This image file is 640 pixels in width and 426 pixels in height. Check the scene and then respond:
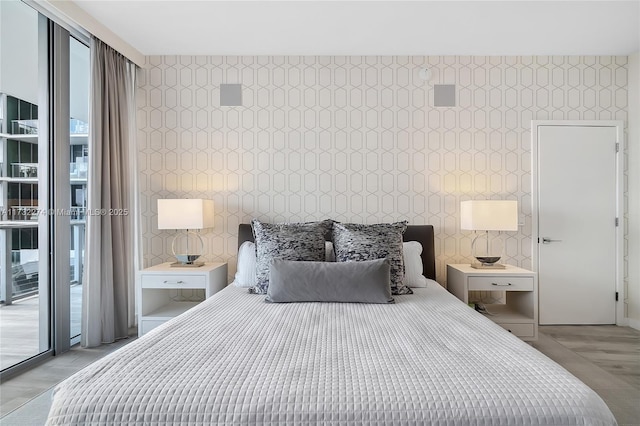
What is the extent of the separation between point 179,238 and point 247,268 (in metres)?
1.07

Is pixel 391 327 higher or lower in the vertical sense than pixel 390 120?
lower

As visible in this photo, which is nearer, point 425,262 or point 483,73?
point 425,262

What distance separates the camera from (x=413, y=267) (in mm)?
2979

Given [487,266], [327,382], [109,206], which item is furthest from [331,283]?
[109,206]

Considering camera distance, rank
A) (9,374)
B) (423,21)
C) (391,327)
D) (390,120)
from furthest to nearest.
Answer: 1. (390,120)
2. (423,21)
3. (9,374)
4. (391,327)

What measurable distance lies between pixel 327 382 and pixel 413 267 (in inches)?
73.9

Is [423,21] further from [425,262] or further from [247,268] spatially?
[247,268]

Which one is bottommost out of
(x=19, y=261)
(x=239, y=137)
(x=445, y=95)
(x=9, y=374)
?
(x=9, y=374)

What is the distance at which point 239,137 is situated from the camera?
360 cm

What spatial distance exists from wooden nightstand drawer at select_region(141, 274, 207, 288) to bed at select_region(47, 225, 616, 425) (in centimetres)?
132

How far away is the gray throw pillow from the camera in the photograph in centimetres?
234

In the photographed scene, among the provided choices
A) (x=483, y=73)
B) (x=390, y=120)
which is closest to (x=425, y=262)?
(x=390, y=120)

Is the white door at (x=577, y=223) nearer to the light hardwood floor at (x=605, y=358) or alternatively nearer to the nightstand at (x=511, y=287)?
the light hardwood floor at (x=605, y=358)

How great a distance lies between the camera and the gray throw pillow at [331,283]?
2.34m
